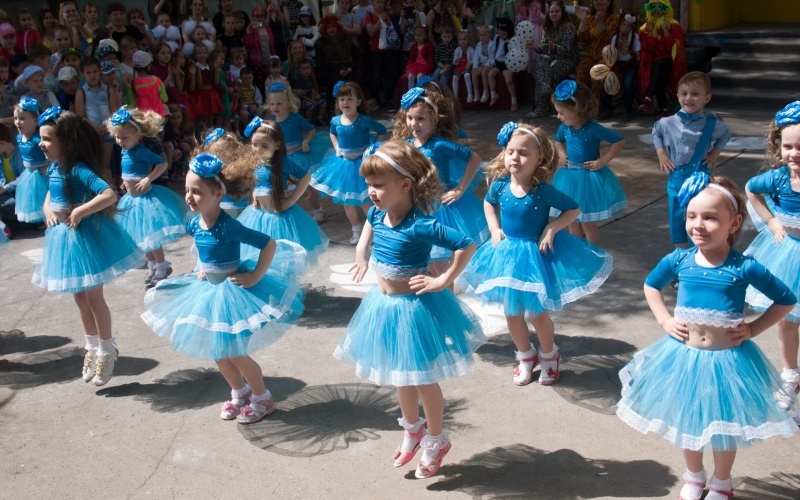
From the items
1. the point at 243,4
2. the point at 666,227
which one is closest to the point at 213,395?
the point at 666,227

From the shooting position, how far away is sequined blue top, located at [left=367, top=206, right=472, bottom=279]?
4457 millimetres

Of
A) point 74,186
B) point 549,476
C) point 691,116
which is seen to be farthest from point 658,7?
point 549,476

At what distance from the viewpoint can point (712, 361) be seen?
3912mm

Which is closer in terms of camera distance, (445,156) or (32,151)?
(445,156)

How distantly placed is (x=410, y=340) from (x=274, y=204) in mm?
2860

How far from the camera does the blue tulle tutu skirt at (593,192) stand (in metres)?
6.99

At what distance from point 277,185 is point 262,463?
105 inches

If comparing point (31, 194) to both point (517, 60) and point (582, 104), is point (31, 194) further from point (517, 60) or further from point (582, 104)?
point (517, 60)

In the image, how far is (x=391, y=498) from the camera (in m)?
4.44

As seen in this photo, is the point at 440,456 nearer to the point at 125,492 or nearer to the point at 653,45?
the point at 125,492

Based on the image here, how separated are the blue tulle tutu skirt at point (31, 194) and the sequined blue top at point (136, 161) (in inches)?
25.5

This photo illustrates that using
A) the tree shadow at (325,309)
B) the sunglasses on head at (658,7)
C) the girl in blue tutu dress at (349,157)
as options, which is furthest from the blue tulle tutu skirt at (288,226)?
the sunglasses on head at (658,7)

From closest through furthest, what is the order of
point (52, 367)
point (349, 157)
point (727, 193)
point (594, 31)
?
1. point (727, 193)
2. point (52, 367)
3. point (349, 157)
4. point (594, 31)

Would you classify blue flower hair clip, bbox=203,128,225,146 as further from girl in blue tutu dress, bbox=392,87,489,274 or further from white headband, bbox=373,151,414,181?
white headband, bbox=373,151,414,181
